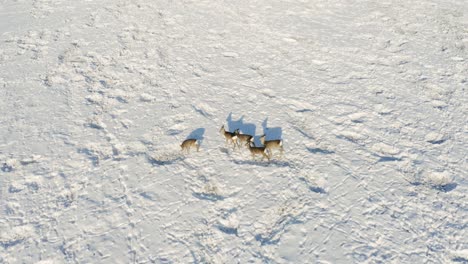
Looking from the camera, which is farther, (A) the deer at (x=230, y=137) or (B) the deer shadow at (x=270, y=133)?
(B) the deer shadow at (x=270, y=133)

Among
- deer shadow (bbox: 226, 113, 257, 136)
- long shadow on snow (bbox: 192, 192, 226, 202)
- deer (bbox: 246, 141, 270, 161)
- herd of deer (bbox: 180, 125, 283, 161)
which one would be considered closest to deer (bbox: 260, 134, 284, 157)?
herd of deer (bbox: 180, 125, 283, 161)

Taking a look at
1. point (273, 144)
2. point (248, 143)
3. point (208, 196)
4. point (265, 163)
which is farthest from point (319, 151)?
point (208, 196)

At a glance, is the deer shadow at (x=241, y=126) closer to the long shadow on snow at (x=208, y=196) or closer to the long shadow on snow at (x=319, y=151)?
the long shadow on snow at (x=319, y=151)

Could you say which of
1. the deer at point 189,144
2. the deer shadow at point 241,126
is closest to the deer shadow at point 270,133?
the deer shadow at point 241,126

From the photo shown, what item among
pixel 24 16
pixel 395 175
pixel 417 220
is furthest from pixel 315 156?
pixel 24 16

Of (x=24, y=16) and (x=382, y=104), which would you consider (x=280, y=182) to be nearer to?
(x=382, y=104)

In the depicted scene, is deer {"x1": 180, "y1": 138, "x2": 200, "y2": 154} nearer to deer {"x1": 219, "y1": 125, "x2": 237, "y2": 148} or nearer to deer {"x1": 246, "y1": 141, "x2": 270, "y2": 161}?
deer {"x1": 219, "y1": 125, "x2": 237, "y2": 148}
